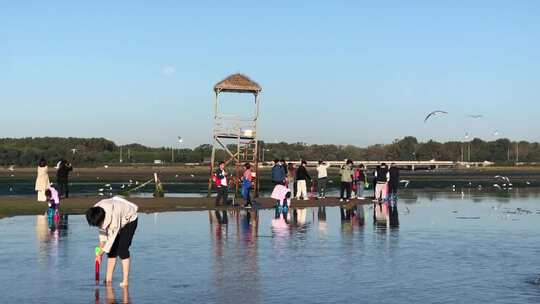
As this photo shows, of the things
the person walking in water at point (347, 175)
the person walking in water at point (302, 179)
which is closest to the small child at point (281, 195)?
the person walking in water at point (302, 179)

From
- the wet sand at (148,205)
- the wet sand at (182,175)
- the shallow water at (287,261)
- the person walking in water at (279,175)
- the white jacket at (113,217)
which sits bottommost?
the shallow water at (287,261)

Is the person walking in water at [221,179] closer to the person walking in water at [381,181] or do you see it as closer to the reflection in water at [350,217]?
the reflection in water at [350,217]

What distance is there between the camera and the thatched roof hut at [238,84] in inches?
1523

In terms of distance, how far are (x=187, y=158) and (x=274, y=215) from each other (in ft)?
567

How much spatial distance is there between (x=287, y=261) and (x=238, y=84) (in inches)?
935

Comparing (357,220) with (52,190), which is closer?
(52,190)

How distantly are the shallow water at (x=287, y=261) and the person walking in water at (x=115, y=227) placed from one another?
0.41 m

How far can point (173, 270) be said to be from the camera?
1446cm

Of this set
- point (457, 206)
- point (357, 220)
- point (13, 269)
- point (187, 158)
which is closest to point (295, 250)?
point (13, 269)

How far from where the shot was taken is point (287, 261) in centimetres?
1570

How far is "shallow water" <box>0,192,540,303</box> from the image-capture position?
12188 millimetres

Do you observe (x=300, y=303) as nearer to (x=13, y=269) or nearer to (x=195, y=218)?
(x=13, y=269)

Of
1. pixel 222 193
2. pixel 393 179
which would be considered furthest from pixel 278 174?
pixel 393 179

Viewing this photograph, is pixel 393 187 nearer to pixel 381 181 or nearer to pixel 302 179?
pixel 381 181
